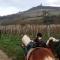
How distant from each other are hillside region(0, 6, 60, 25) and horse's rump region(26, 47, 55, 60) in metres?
17.1

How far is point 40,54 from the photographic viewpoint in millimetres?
6188

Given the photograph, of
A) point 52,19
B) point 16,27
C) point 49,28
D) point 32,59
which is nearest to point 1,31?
point 16,27

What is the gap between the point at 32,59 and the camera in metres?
6.27

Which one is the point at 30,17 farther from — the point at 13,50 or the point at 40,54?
the point at 40,54

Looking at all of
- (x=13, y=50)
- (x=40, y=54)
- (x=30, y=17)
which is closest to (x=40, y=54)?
(x=40, y=54)

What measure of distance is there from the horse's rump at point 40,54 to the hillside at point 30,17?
56.0 ft

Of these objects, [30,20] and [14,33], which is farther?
[30,20]

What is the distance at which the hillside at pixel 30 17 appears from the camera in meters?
24.4

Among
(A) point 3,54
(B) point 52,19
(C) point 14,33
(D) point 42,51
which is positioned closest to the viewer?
(D) point 42,51

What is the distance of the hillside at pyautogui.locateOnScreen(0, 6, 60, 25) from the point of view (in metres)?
24.4

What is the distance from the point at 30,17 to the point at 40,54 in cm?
1978

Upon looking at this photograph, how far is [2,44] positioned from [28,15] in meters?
12.0

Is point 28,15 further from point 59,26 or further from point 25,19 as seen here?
point 59,26

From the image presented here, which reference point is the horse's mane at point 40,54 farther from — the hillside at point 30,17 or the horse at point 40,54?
the hillside at point 30,17
